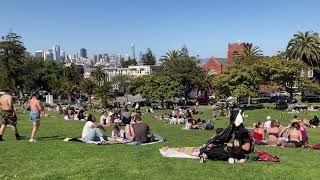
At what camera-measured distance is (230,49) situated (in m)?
115

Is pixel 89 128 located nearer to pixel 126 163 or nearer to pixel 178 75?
pixel 126 163

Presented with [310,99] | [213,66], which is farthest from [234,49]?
[310,99]

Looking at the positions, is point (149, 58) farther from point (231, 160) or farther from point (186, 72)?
point (231, 160)

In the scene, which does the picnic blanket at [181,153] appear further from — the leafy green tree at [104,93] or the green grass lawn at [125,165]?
the leafy green tree at [104,93]

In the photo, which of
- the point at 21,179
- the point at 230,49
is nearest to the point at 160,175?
the point at 21,179

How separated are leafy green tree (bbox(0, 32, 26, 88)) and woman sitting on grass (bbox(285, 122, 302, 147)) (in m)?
69.9

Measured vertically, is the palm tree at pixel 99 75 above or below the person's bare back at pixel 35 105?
above

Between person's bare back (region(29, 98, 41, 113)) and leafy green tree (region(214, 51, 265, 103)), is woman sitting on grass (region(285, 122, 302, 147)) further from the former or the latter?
leafy green tree (region(214, 51, 265, 103))

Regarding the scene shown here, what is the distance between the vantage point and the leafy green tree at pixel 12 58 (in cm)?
8469

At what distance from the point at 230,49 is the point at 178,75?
124 ft

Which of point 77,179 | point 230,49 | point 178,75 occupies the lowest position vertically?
point 77,179

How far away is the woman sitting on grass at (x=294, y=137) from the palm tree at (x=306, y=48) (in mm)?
57890

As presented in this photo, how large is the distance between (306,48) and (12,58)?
4990 centimetres

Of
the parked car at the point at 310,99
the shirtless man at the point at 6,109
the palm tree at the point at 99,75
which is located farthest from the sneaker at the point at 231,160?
the palm tree at the point at 99,75
